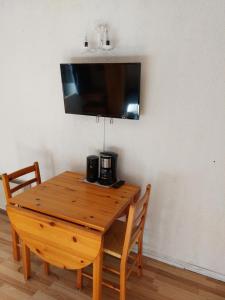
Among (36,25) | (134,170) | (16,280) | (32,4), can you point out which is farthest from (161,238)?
(32,4)

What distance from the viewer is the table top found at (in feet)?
4.88

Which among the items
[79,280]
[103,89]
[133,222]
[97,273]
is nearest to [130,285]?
[79,280]

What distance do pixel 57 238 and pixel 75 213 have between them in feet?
0.64

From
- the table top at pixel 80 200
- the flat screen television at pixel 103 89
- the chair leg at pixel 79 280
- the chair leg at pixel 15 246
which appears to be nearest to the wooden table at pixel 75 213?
the table top at pixel 80 200

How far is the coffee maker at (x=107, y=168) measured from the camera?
1.90 meters

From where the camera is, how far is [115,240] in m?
1.67

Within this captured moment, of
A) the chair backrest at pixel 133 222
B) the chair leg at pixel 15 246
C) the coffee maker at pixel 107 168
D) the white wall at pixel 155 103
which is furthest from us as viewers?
the chair leg at pixel 15 246

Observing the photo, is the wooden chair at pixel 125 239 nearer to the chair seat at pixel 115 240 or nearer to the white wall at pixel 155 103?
the chair seat at pixel 115 240

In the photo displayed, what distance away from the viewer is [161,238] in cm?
208

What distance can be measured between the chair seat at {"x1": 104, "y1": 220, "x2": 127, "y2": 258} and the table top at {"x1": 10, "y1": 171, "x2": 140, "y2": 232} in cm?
21

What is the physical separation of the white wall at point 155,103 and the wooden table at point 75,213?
40 cm

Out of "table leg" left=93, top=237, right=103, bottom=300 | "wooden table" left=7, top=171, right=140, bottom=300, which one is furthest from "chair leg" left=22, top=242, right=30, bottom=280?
"table leg" left=93, top=237, right=103, bottom=300

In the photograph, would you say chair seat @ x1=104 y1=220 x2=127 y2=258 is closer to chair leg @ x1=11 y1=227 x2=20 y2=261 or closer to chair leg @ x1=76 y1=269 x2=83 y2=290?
chair leg @ x1=76 y1=269 x2=83 y2=290

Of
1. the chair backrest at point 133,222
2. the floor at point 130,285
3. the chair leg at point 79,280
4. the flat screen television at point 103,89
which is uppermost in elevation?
the flat screen television at point 103,89
